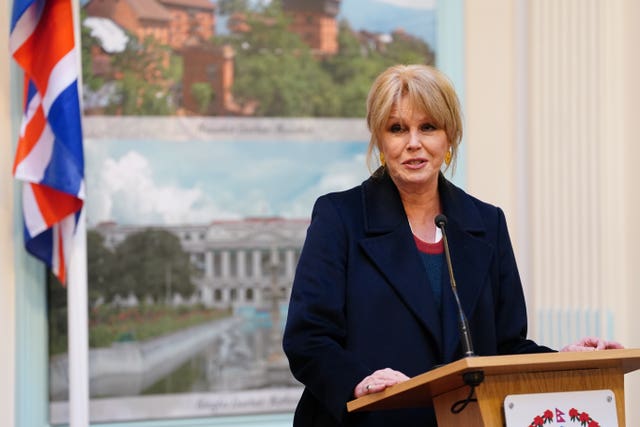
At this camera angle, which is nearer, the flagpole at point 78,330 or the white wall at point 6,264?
the flagpole at point 78,330

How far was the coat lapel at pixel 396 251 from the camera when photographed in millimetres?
2654

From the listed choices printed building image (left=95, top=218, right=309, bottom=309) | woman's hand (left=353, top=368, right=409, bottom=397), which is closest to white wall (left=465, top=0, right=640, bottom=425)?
printed building image (left=95, top=218, right=309, bottom=309)

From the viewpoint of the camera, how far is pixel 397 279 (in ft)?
8.79

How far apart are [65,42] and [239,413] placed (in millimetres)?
1915

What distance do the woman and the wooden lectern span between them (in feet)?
0.68

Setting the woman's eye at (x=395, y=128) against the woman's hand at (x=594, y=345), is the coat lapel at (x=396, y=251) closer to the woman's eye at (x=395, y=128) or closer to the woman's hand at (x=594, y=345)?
the woman's eye at (x=395, y=128)

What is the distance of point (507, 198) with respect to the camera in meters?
5.18

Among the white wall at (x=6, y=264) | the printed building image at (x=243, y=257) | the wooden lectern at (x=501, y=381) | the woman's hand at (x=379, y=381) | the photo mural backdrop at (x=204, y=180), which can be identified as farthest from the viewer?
the printed building image at (x=243, y=257)

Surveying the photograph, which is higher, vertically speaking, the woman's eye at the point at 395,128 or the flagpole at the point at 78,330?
the woman's eye at the point at 395,128

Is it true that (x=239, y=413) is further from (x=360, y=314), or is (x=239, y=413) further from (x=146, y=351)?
(x=360, y=314)

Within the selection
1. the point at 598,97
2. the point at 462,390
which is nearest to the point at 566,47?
the point at 598,97

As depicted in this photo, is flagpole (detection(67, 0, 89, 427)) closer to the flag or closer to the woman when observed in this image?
the flag

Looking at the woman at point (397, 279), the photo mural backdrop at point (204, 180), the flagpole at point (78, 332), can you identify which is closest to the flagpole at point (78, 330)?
the flagpole at point (78, 332)

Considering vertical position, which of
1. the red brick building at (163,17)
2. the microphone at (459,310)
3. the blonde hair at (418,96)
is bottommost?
the microphone at (459,310)
